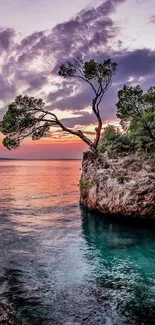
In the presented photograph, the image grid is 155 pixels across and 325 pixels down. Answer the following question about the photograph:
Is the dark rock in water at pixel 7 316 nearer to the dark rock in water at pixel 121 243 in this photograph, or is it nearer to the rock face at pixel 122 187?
the dark rock in water at pixel 121 243

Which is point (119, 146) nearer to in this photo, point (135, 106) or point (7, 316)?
point (135, 106)

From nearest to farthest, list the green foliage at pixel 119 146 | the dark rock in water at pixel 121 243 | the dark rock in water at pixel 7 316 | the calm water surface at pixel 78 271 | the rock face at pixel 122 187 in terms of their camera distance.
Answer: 1. the dark rock in water at pixel 7 316
2. the calm water surface at pixel 78 271
3. the dark rock in water at pixel 121 243
4. the rock face at pixel 122 187
5. the green foliage at pixel 119 146

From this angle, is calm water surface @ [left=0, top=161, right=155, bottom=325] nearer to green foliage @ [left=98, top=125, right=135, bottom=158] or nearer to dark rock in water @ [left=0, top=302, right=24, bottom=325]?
dark rock in water @ [left=0, top=302, right=24, bottom=325]

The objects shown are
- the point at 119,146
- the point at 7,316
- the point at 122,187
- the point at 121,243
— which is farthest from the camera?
the point at 119,146

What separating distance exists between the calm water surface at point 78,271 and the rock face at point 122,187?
6.22 feet

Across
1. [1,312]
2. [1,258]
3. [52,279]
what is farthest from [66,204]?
[1,312]

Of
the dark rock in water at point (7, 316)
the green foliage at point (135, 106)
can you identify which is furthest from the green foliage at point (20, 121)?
the dark rock in water at point (7, 316)

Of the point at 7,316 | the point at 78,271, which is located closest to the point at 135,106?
the point at 78,271

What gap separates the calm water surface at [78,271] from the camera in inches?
538

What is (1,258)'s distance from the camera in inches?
840

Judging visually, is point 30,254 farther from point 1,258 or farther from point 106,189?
point 106,189

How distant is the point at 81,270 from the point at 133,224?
43.8ft

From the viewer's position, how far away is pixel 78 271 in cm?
1888

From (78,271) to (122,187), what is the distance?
15.0 metres
